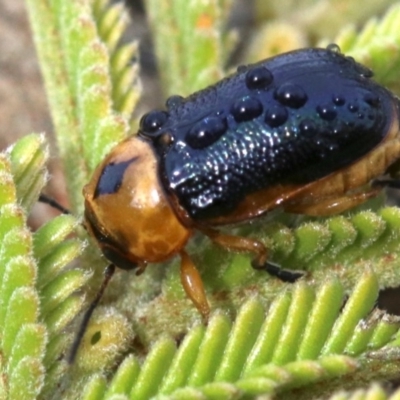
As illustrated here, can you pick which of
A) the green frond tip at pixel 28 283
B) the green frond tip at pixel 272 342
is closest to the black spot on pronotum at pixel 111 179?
the green frond tip at pixel 28 283

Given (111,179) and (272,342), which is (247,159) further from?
(272,342)

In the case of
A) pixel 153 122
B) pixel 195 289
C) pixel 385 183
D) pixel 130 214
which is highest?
pixel 153 122

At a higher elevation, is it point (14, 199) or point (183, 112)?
point (14, 199)

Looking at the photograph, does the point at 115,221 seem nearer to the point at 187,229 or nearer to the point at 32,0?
the point at 187,229

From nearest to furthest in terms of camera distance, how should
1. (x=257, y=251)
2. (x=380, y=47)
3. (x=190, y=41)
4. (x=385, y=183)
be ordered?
(x=257, y=251) → (x=385, y=183) → (x=380, y=47) → (x=190, y=41)

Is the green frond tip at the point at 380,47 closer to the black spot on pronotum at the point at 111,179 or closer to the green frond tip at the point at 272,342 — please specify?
the black spot on pronotum at the point at 111,179

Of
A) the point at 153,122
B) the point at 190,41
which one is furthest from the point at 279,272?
the point at 190,41

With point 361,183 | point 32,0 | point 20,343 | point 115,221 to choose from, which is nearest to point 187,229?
point 115,221

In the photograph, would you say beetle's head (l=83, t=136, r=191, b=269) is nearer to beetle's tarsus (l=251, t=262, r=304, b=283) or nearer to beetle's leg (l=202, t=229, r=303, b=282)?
beetle's leg (l=202, t=229, r=303, b=282)
